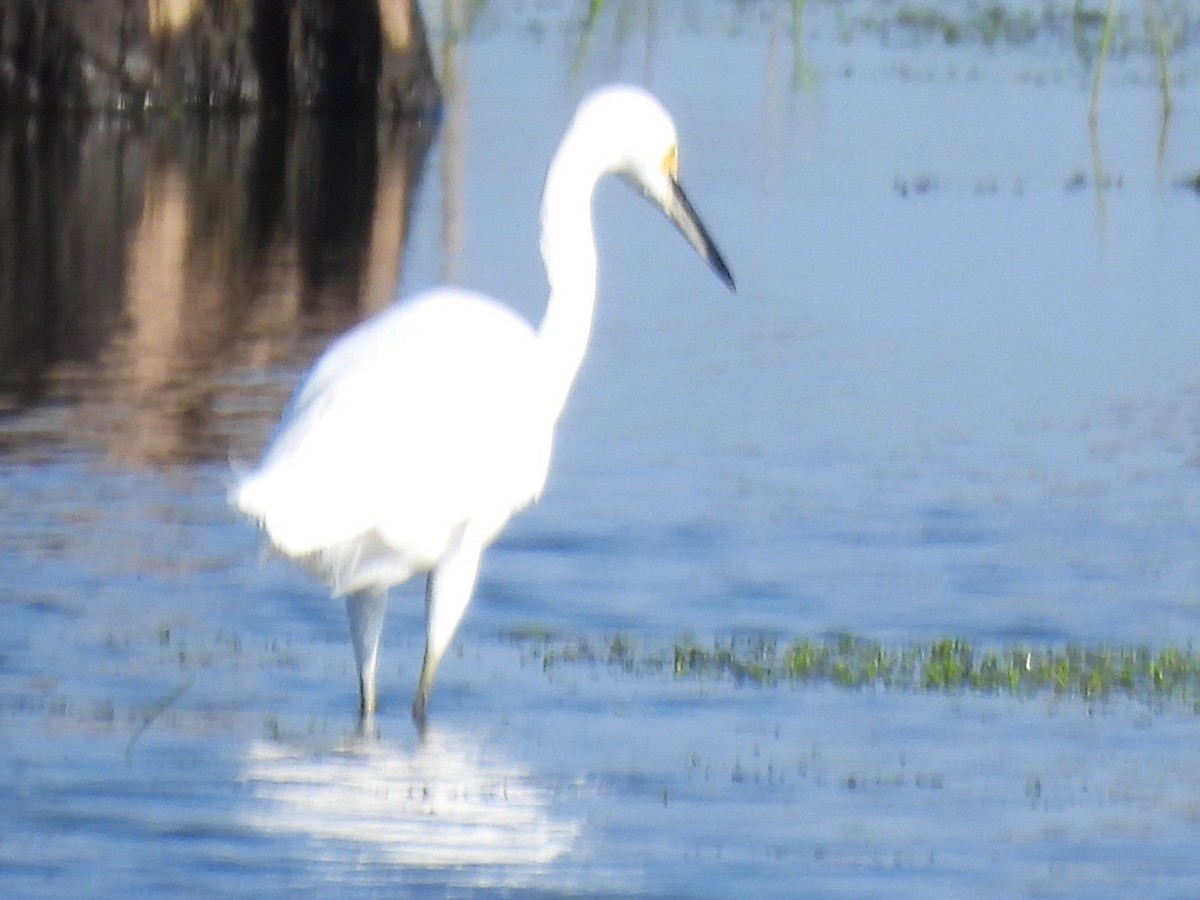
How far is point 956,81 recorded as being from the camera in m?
27.5

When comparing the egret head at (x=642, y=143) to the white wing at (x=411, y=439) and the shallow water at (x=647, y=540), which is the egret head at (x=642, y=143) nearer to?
the white wing at (x=411, y=439)

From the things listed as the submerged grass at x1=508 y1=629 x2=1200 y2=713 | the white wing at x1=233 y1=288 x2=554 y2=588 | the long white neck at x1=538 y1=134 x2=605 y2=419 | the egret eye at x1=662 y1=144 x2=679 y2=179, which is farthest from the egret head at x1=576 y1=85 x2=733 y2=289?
the submerged grass at x1=508 y1=629 x2=1200 y2=713

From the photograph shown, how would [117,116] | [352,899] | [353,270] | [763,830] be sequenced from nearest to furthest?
[352,899], [763,830], [353,270], [117,116]

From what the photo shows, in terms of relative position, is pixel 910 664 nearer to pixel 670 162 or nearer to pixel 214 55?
pixel 670 162

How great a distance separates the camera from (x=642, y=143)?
8.42 m

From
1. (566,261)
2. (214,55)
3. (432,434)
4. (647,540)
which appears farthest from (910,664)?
(214,55)

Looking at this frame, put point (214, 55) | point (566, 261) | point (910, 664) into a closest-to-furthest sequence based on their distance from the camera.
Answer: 1. point (566, 261)
2. point (910, 664)
3. point (214, 55)

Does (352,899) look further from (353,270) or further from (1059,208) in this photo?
(1059,208)

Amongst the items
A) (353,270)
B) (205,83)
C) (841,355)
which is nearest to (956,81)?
(205,83)

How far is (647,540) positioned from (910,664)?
1831mm

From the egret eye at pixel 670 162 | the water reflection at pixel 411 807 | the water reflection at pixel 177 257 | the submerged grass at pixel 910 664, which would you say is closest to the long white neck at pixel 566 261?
the egret eye at pixel 670 162

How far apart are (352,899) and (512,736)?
1525 millimetres

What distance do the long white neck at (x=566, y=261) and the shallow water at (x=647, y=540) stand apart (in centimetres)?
93

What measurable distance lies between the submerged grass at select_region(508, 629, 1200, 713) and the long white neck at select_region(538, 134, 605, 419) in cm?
84
